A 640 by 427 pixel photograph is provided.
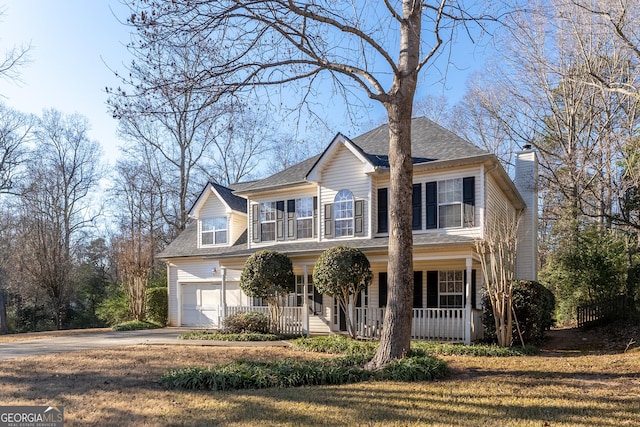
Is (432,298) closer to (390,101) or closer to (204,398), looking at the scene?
(390,101)

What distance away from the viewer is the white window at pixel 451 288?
14.5m

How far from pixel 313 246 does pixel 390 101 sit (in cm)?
791

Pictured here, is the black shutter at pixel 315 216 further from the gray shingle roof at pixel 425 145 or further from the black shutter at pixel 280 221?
the gray shingle roof at pixel 425 145

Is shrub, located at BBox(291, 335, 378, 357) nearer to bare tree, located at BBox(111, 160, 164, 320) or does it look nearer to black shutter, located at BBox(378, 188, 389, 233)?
black shutter, located at BBox(378, 188, 389, 233)

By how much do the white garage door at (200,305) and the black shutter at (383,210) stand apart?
Result: 8.49 meters

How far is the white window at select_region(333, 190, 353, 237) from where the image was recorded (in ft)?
50.8

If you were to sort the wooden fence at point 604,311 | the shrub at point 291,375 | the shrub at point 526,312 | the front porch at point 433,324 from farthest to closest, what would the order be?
1. the wooden fence at point 604,311
2. the front porch at point 433,324
3. the shrub at point 526,312
4. the shrub at point 291,375

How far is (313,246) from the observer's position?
51.7 feet

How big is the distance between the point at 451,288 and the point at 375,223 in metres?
3.16

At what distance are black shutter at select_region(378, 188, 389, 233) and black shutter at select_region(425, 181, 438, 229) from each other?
1.34 meters

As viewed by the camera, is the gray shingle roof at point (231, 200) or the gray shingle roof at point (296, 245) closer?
the gray shingle roof at point (296, 245)

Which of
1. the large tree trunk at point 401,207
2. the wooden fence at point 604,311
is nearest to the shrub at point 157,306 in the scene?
the large tree trunk at point 401,207

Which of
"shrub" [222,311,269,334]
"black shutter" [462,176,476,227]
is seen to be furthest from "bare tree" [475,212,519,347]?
"shrub" [222,311,269,334]

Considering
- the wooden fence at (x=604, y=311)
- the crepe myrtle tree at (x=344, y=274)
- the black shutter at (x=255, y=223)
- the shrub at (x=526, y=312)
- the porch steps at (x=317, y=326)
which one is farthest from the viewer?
the black shutter at (x=255, y=223)
